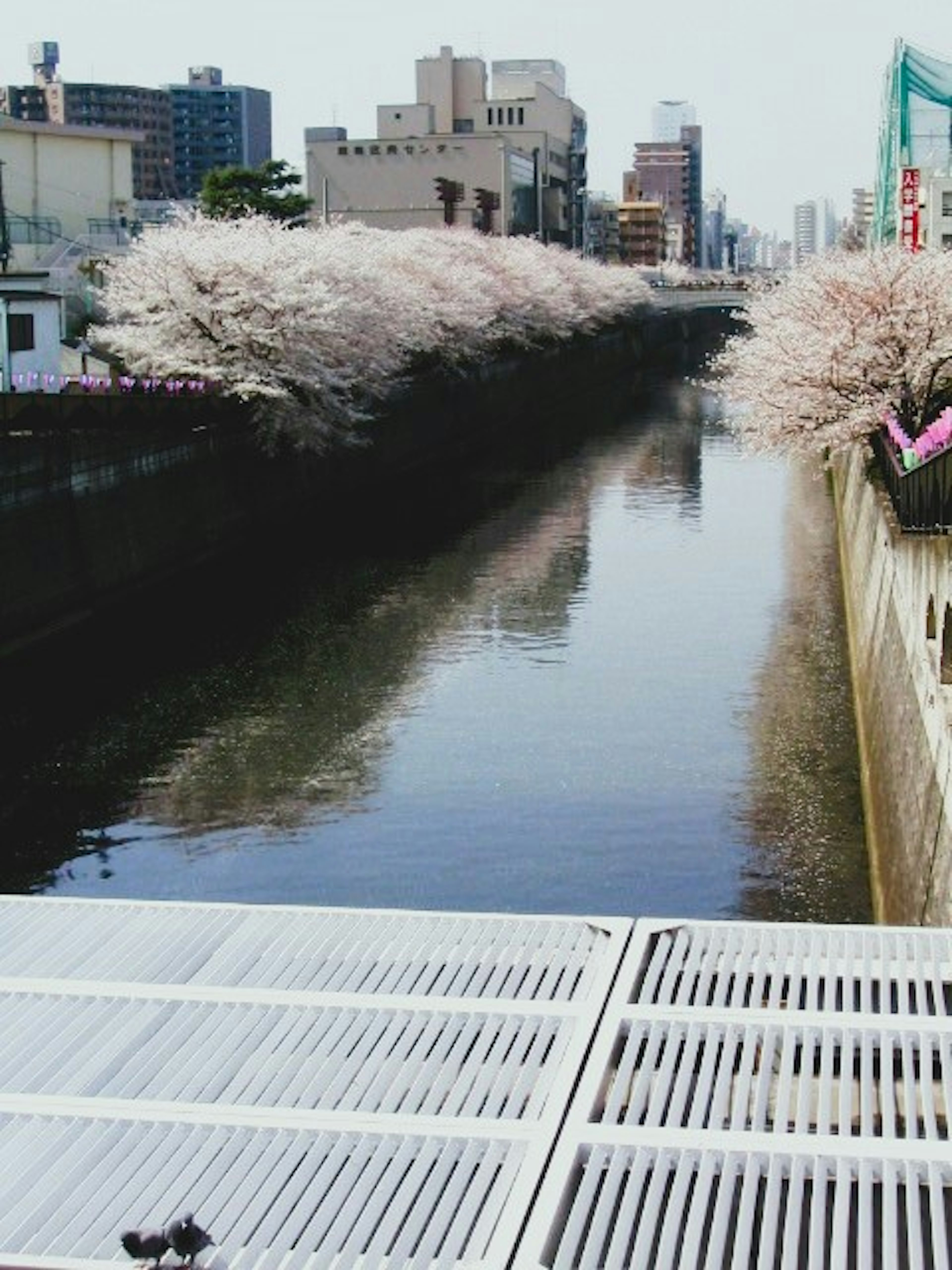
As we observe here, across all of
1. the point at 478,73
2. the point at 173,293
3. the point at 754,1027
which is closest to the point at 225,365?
the point at 173,293

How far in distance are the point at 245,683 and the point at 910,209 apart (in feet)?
142

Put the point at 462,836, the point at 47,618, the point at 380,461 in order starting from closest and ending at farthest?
the point at 462,836, the point at 47,618, the point at 380,461

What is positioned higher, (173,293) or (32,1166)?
(173,293)

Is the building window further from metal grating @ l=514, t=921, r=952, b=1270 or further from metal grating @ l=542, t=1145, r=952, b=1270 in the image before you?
metal grating @ l=542, t=1145, r=952, b=1270

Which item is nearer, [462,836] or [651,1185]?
[651,1185]

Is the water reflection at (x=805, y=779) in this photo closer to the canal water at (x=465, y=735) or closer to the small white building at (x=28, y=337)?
the canal water at (x=465, y=735)

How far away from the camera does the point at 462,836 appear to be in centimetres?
1808

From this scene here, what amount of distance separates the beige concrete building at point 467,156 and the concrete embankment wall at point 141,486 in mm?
55509

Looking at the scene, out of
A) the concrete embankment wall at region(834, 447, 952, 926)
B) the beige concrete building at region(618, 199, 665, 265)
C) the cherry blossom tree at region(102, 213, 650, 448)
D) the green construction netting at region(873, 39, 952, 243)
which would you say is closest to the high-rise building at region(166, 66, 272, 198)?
the beige concrete building at region(618, 199, 665, 265)

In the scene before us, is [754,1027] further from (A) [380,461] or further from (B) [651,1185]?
(A) [380,461]

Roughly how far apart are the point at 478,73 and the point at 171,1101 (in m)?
133

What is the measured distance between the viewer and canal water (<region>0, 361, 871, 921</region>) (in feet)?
56.1

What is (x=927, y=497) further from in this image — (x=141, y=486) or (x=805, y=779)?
(x=141, y=486)

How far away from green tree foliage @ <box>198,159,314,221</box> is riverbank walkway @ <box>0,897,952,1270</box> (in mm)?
63667
